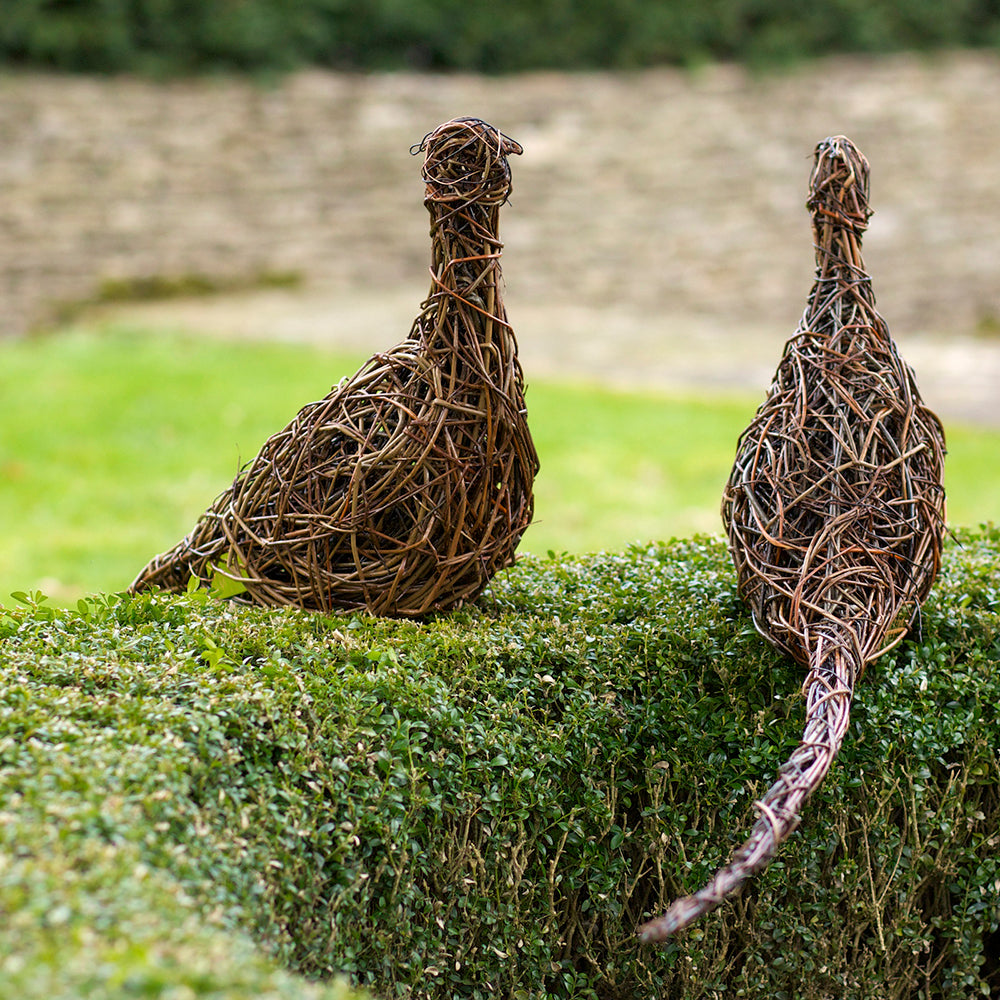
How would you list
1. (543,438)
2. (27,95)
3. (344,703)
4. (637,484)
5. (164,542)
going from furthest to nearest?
1. (27,95)
2. (543,438)
3. (637,484)
4. (164,542)
5. (344,703)

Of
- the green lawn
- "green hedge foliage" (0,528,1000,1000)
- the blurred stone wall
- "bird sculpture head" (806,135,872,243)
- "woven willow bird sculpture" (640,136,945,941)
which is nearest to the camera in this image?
"green hedge foliage" (0,528,1000,1000)

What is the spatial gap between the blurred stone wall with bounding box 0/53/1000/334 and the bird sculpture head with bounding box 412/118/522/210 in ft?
31.3

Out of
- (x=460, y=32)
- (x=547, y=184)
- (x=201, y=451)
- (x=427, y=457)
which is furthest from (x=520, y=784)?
(x=460, y=32)

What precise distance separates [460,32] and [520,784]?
A: 499 inches

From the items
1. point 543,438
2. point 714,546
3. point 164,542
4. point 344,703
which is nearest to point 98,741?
point 344,703

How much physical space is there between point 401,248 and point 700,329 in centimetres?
328

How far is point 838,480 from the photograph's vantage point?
2.90 meters

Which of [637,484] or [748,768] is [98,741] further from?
[637,484]

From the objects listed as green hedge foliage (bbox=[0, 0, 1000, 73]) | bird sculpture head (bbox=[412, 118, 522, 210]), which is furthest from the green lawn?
green hedge foliage (bbox=[0, 0, 1000, 73])

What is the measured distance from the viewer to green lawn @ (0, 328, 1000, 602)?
6.54 metres

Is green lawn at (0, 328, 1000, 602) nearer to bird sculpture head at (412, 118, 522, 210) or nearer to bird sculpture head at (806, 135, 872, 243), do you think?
bird sculpture head at (806, 135, 872, 243)

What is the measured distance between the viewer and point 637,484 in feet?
25.0

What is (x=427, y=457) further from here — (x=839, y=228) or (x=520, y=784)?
(x=839, y=228)

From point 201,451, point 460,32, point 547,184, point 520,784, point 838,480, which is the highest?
point 460,32
